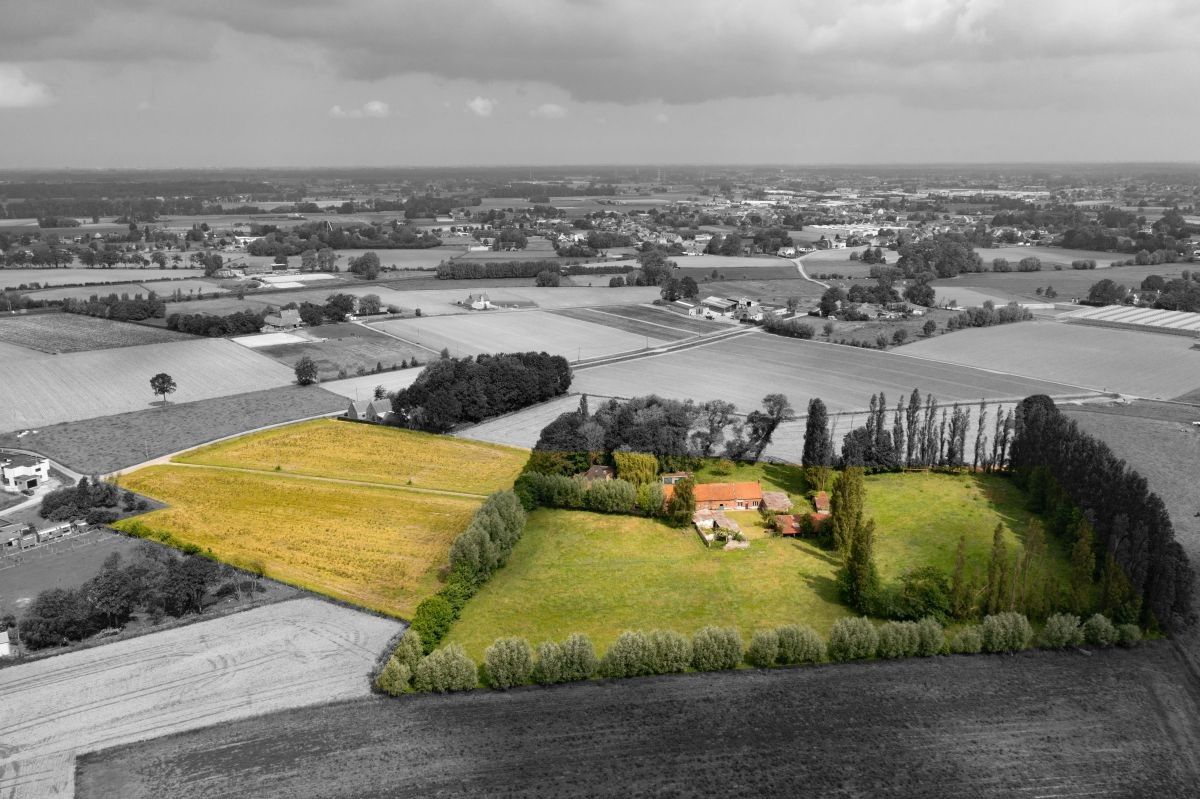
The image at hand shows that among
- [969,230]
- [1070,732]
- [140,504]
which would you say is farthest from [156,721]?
[969,230]

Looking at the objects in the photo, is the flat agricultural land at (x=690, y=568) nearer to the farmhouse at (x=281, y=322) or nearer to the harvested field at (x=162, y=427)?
the harvested field at (x=162, y=427)

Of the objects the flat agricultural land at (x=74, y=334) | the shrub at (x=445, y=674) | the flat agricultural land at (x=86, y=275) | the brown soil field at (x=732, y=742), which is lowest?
the brown soil field at (x=732, y=742)

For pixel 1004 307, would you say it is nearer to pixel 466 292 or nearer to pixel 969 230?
pixel 466 292

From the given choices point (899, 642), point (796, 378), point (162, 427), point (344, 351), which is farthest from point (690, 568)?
point (344, 351)

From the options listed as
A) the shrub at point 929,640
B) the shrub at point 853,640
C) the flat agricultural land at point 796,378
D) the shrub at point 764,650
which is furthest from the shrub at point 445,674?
the flat agricultural land at point 796,378

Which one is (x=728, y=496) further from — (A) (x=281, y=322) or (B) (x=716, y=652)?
(A) (x=281, y=322)

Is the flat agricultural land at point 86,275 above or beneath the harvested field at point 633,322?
above
